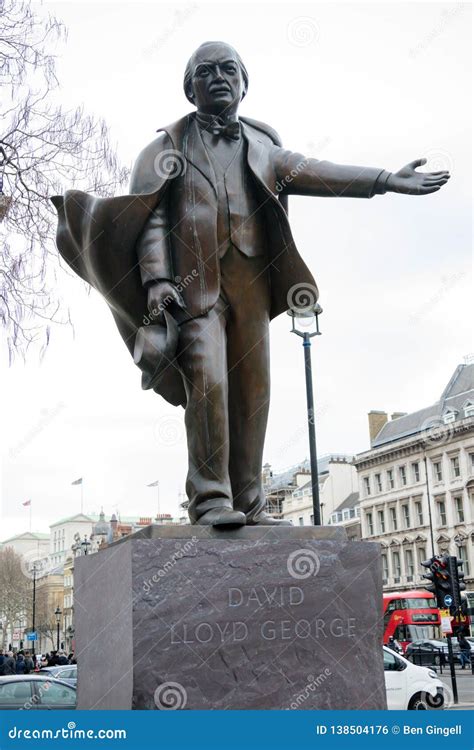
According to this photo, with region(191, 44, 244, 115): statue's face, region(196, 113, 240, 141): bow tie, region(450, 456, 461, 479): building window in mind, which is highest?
region(450, 456, 461, 479): building window

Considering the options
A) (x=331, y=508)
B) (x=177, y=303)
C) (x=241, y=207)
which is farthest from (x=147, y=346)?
(x=331, y=508)

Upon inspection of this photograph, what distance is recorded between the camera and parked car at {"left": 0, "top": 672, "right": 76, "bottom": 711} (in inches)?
485

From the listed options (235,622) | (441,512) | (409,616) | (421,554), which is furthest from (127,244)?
(421,554)

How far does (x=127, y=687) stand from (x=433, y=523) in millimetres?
61501

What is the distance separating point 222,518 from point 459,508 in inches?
2325

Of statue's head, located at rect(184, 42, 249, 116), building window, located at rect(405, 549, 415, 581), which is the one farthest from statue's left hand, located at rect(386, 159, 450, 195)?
building window, located at rect(405, 549, 415, 581)

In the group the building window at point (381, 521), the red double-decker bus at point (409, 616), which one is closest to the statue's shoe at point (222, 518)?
the red double-decker bus at point (409, 616)

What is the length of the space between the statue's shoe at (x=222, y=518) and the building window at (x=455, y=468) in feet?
192

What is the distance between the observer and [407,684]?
15.1 m

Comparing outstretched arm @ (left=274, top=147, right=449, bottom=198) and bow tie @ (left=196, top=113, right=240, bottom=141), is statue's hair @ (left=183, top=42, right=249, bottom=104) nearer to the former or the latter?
bow tie @ (left=196, top=113, right=240, bottom=141)

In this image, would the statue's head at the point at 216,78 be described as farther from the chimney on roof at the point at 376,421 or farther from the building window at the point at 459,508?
the chimney on roof at the point at 376,421

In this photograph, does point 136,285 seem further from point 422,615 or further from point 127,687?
point 422,615

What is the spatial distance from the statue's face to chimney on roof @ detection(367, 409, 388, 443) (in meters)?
68.9

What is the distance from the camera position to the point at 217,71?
474cm
